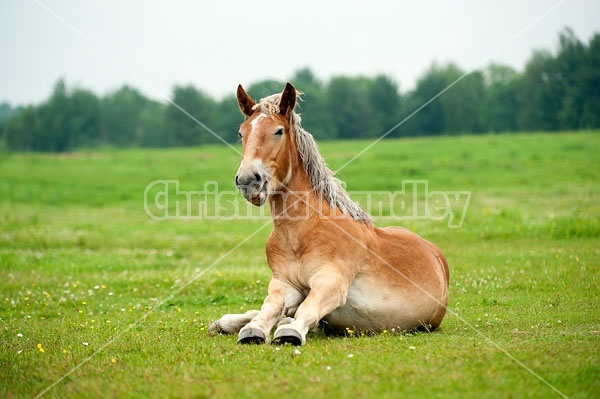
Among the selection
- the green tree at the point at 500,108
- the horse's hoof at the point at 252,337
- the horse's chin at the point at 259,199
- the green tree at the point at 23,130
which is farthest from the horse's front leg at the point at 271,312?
the green tree at the point at 23,130

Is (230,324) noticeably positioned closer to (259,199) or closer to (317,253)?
(317,253)

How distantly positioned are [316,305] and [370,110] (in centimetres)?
7155

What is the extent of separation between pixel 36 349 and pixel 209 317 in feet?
10.8

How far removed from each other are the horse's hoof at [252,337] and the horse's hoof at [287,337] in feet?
0.69

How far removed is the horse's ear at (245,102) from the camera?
878 cm

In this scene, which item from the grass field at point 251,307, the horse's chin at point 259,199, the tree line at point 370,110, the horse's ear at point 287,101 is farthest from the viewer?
the tree line at point 370,110

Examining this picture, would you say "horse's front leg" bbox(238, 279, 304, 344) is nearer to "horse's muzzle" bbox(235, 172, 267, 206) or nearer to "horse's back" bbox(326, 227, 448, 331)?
"horse's back" bbox(326, 227, 448, 331)

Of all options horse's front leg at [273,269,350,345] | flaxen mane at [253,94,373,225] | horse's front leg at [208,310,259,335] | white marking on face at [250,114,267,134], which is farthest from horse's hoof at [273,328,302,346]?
white marking on face at [250,114,267,134]

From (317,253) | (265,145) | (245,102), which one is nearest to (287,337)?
(317,253)

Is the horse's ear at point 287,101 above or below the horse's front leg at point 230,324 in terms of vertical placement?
above

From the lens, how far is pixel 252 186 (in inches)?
311

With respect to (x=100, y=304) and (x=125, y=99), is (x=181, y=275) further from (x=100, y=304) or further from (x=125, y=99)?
(x=125, y=99)

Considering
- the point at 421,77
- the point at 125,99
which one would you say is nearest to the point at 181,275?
the point at 421,77

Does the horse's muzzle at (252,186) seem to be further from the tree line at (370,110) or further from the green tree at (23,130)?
the green tree at (23,130)
